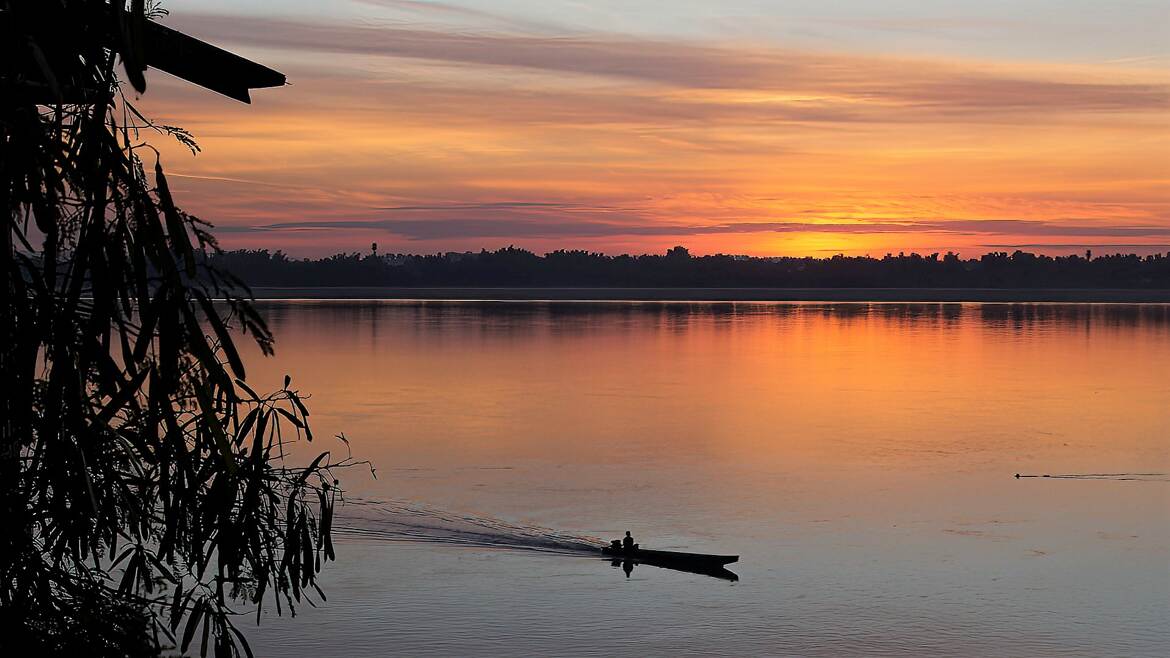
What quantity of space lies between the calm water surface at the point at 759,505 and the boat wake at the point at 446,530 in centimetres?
27

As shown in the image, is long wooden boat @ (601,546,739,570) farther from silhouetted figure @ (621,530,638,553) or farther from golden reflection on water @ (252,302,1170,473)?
golden reflection on water @ (252,302,1170,473)

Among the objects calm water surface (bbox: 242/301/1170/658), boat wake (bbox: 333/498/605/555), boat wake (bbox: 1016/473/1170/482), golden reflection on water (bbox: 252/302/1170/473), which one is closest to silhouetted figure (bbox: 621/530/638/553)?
calm water surface (bbox: 242/301/1170/658)

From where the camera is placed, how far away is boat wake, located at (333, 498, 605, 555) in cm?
1556

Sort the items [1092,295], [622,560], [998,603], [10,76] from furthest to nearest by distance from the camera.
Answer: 1. [1092,295]
2. [622,560]
3. [998,603]
4. [10,76]

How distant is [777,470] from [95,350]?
18.6 metres

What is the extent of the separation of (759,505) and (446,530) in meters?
4.66

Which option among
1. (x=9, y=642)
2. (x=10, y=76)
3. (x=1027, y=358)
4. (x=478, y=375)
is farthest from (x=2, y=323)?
(x=1027, y=358)

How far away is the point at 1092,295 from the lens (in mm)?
138250

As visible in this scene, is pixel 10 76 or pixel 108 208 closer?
pixel 10 76

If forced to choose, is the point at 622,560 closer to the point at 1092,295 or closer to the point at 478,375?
the point at 478,375

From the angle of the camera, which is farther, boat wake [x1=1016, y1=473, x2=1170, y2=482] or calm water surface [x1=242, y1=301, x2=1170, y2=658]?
boat wake [x1=1016, y1=473, x2=1170, y2=482]

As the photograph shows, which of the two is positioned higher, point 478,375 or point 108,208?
point 108,208

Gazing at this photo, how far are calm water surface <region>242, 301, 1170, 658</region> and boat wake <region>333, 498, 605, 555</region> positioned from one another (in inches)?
10.7

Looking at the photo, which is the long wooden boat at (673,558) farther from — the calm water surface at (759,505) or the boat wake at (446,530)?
the boat wake at (446,530)
